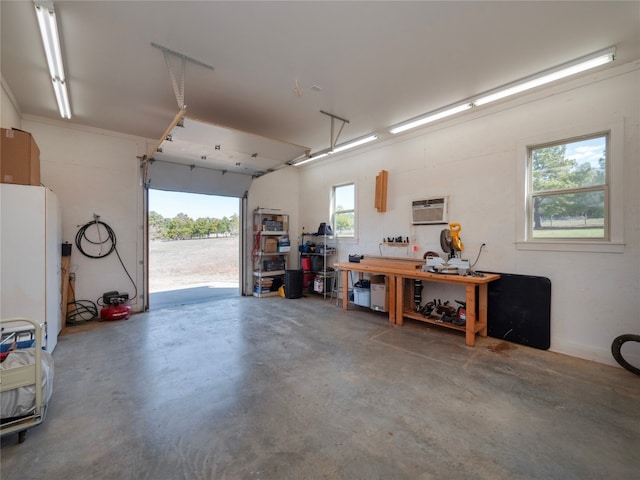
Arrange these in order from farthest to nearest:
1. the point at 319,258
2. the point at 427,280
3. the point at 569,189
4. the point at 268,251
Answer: the point at 319,258, the point at 268,251, the point at 427,280, the point at 569,189

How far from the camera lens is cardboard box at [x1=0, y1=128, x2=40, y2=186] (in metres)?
2.82

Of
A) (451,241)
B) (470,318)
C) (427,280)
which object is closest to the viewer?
(470,318)

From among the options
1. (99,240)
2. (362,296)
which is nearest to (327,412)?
(362,296)

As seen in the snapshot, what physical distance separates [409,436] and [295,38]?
11.7 feet

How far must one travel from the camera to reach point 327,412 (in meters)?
2.24

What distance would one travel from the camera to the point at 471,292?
3.62 meters

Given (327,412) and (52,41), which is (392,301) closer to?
(327,412)

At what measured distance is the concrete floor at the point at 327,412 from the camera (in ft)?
5.65

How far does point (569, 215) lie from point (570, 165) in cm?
64

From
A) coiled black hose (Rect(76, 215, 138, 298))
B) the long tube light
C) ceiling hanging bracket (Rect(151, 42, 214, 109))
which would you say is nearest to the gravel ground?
coiled black hose (Rect(76, 215, 138, 298))

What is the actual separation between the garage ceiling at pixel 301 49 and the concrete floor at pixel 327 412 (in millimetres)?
3372

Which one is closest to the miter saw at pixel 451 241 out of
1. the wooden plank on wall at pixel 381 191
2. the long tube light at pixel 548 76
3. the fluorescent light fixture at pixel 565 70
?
→ the wooden plank on wall at pixel 381 191

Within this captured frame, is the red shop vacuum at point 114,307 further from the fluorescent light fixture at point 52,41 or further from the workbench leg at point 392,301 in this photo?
the workbench leg at point 392,301

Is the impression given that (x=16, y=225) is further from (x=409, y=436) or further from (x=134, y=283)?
(x=409, y=436)
